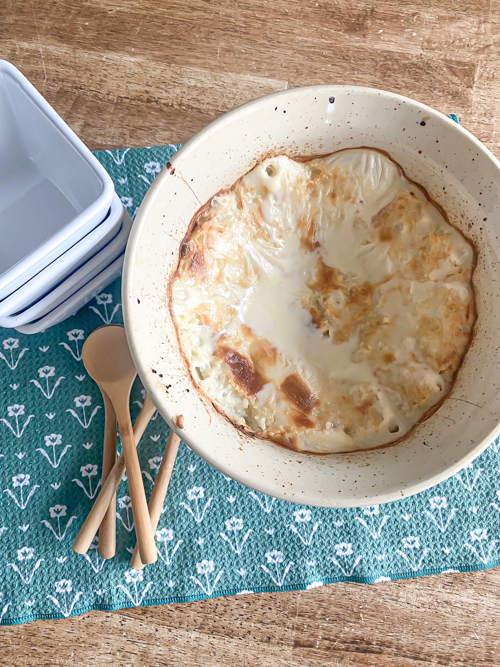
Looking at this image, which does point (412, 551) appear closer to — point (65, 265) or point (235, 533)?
point (235, 533)

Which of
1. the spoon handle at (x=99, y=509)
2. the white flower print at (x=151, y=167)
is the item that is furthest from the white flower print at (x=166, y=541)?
the white flower print at (x=151, y=167)

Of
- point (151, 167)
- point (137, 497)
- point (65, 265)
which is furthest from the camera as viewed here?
point (151, 167)

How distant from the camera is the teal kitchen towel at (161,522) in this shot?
0.84m

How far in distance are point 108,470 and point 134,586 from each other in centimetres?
21

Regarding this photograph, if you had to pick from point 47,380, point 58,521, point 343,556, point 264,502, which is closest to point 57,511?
point 58,521

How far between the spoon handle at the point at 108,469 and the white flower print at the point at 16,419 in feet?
0.45

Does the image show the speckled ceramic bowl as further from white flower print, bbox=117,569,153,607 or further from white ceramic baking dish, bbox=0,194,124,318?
white flower print, bbox=117,569,153,607

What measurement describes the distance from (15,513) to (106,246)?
0.49 meters

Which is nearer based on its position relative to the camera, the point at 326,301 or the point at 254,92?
the point at 326,301

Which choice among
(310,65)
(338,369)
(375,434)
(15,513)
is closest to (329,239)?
(338,369)

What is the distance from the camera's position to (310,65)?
0.98 meters

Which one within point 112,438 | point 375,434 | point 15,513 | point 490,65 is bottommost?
point 15,513

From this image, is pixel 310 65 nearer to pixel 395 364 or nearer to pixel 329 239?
pixel 329 239

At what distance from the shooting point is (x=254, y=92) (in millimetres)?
972
